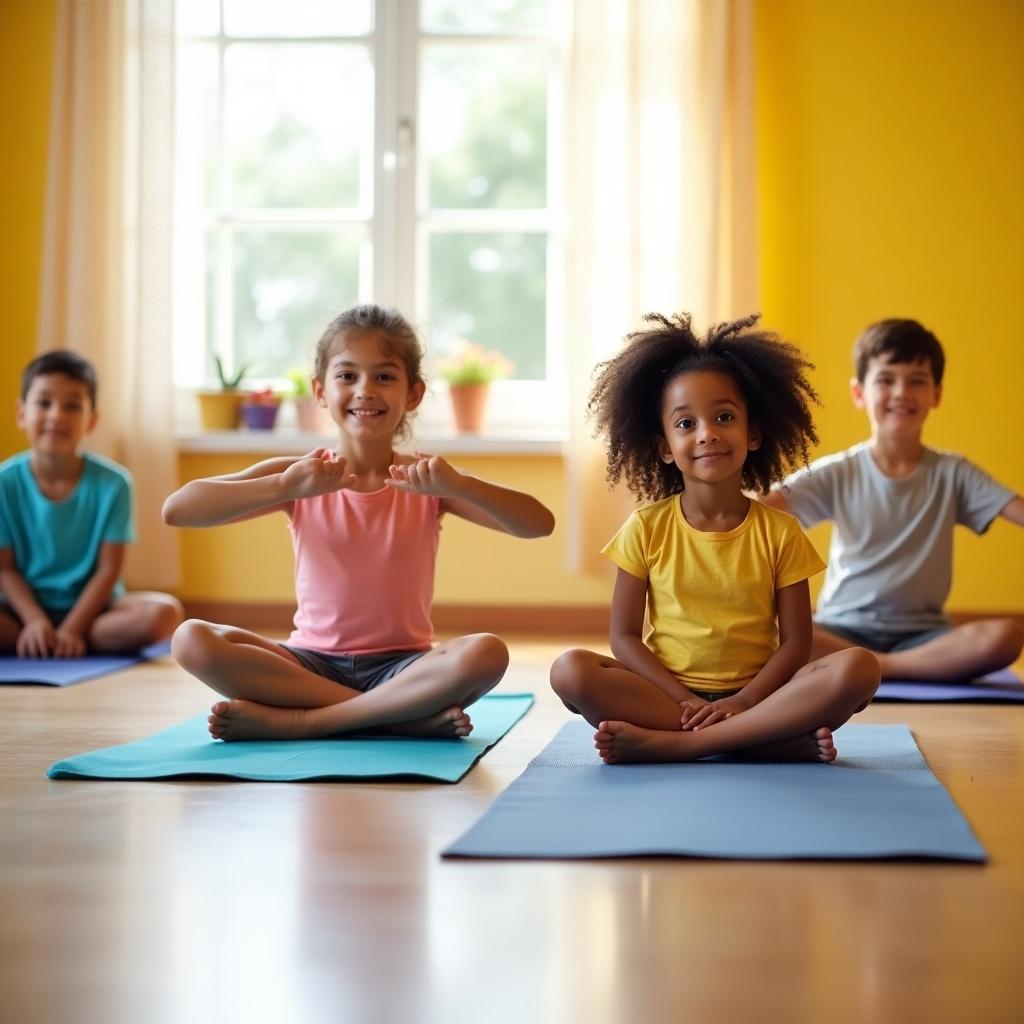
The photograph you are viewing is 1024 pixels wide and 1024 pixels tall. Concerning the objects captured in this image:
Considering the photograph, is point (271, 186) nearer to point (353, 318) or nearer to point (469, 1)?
point (469, 1)

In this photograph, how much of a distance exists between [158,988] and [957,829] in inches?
38.4

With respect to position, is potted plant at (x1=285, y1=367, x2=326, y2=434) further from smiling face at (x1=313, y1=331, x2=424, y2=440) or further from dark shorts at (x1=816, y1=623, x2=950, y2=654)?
smiling face at (x1=313, y1=331, x2=424, y2=440)

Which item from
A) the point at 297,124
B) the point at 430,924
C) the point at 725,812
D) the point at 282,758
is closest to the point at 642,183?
the point at 297,124

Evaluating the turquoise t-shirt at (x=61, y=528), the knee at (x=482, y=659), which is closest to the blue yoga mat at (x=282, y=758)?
the knee at (x=482, y=659)

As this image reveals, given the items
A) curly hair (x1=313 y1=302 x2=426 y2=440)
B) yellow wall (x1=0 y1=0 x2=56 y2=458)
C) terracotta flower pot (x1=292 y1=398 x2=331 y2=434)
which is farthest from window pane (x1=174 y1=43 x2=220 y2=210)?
curly hair (x1=313 y1=302 x2=426 y2=440)

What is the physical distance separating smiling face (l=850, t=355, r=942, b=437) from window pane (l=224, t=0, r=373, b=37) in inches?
85.6

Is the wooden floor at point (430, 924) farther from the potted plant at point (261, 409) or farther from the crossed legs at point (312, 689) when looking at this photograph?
the potted plant at point (261, 409)

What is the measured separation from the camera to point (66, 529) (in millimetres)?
3725

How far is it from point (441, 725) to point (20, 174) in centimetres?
295

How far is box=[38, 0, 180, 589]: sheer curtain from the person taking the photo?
441 cm

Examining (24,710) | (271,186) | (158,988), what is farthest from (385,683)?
(271,186)

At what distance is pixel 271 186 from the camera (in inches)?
186

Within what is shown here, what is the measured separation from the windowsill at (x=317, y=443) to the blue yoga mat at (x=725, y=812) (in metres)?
2.28

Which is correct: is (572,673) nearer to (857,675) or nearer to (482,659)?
(482,659)
